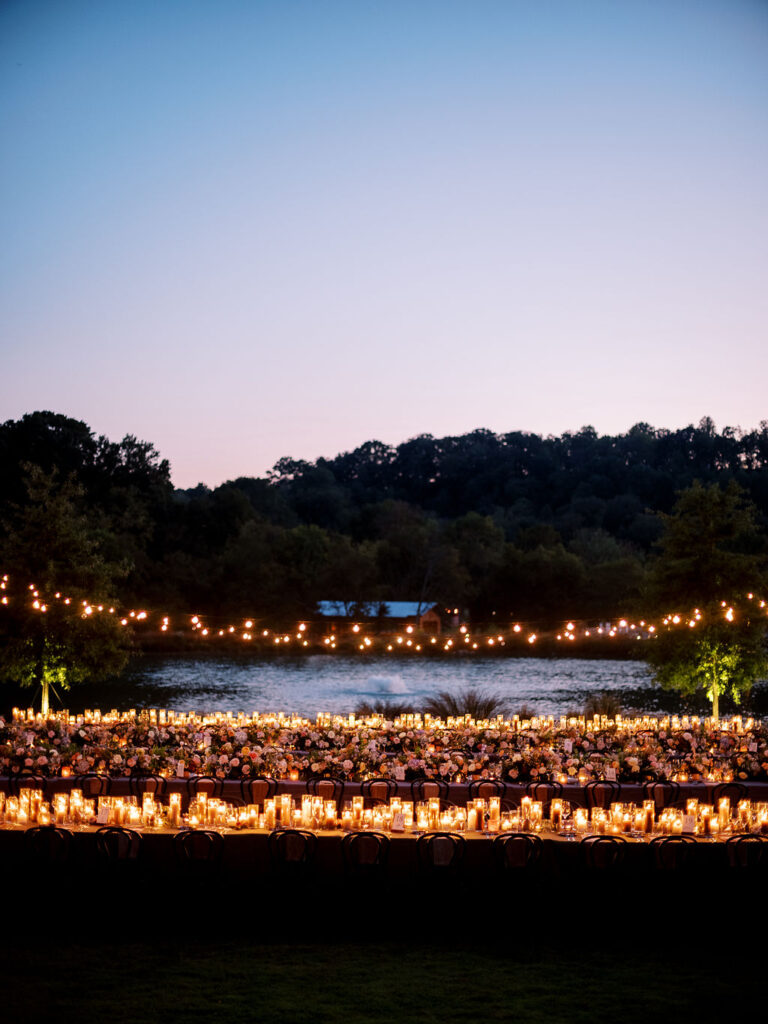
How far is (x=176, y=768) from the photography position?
44.9 feet

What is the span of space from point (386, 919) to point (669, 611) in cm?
1808

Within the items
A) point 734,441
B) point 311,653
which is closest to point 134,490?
point 311,653

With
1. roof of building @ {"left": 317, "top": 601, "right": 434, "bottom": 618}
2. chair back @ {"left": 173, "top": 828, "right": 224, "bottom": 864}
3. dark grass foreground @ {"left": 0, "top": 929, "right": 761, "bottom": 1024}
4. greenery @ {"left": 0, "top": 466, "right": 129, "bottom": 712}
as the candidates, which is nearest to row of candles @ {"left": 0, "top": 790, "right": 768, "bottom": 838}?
chair back @ {"left": 173, "top": 828, "right": 224, "bottom": 864}

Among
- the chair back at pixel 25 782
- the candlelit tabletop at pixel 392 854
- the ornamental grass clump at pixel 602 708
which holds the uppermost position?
the chair back at pixel 25 782

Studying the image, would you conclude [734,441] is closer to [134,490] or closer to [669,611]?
[134,490]

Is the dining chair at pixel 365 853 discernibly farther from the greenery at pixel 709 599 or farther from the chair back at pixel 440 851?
the greenery at pixel 709 599

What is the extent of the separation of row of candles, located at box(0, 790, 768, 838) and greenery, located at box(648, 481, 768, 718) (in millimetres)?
15556

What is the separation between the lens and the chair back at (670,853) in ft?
31.8

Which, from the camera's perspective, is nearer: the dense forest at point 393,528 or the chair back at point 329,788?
the chair back at point 329,788

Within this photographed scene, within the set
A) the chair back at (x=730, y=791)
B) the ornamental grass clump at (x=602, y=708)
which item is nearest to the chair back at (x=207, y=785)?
the chair back at (x=730, y=791)

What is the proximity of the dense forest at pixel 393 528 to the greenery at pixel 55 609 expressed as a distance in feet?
47.7

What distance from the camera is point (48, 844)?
9828 millimetres

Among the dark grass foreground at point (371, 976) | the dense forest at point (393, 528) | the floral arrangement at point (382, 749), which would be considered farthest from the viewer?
the dense forest at point (393, 528)

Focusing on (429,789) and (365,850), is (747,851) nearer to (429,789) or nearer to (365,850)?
(365,850)
